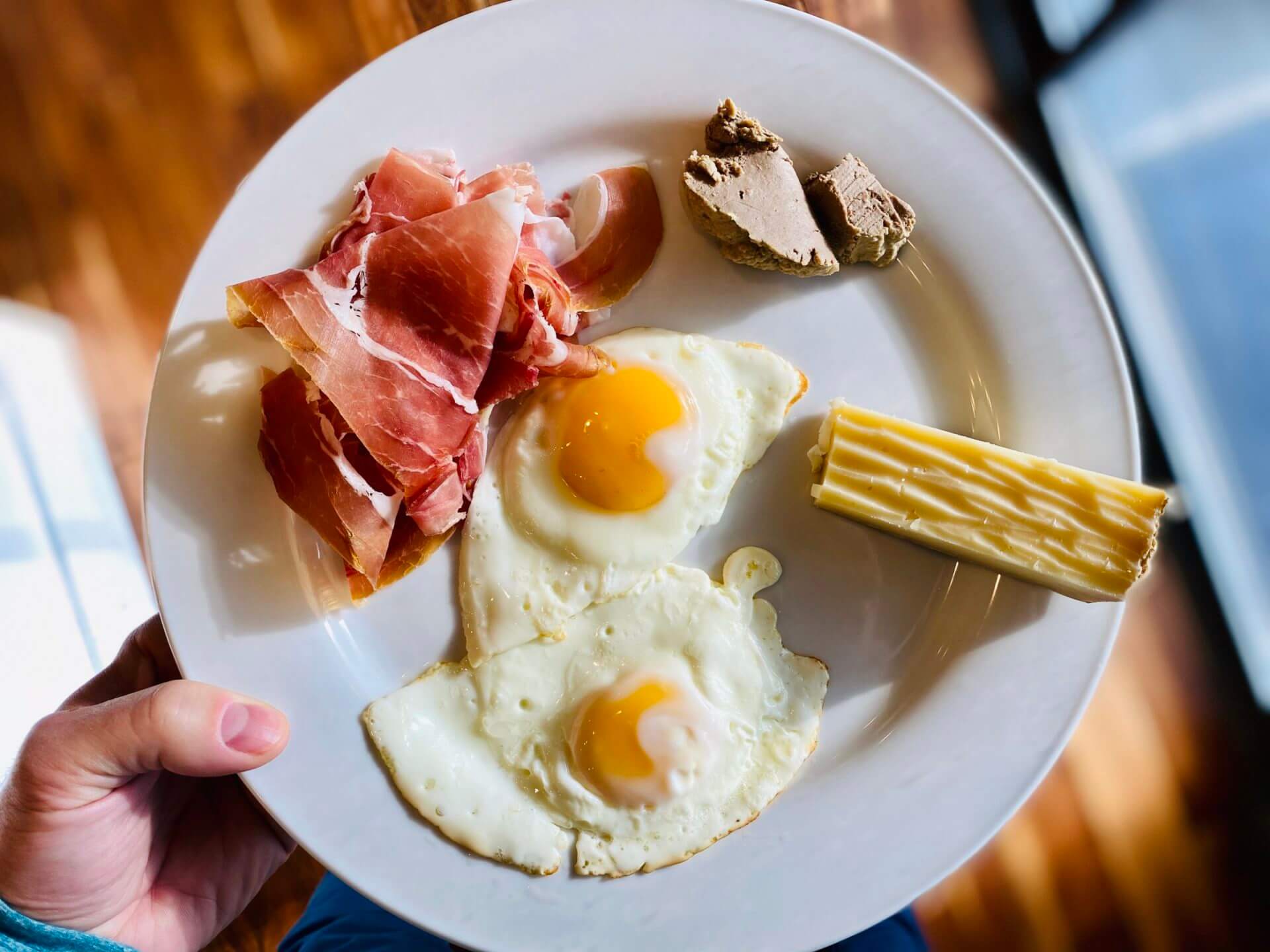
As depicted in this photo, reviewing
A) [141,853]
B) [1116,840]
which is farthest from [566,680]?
[1116,840]

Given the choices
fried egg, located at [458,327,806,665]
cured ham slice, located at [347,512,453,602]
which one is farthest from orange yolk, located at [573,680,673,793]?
cured ham slice, located at [347,512,453,602]

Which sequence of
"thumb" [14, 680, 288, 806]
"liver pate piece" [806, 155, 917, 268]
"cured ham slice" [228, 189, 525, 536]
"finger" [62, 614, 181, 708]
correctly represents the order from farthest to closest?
"finger" [62, 614, 181, 708]
"liver pate piece" [806, 155, 917, 268]
"cured ham slice" [228, 189, 525, 536]
"thumb" [14, 680, 288, 806]

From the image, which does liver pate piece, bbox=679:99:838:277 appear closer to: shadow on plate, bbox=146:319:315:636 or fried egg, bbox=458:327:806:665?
fried egg, bbox=458:327:806:665

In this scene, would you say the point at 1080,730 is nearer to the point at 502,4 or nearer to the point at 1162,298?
the point at 1162,298

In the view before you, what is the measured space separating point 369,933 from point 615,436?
1.48 metres

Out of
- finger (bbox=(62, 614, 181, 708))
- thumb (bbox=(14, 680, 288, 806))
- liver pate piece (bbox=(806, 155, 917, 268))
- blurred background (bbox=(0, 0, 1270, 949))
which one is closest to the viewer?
thumb (bbox=(14, 680, 288, 806))

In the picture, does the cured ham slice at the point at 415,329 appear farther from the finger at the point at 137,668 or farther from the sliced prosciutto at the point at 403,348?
the finger at the point at 137,668

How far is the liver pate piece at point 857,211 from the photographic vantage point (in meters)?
1.76

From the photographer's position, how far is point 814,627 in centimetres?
187

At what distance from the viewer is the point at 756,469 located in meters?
1.88

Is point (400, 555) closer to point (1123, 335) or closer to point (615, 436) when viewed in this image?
point (615, 436)

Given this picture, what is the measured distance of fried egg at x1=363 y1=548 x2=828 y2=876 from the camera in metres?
1.73

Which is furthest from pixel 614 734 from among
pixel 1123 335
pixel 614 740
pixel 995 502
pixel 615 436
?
pixel 1123 335

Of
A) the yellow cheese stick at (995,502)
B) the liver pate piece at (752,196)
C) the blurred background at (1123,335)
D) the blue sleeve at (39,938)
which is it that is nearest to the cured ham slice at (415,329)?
the liver pate piece at (752,196)
